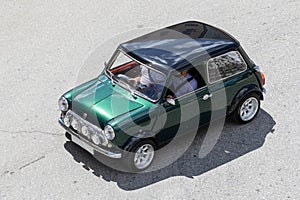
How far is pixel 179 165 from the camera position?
335 inches

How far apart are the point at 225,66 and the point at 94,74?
2868mm

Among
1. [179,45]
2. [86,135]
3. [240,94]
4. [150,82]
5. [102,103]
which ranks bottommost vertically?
[86,135]

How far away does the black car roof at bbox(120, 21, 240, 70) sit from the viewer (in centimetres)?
846

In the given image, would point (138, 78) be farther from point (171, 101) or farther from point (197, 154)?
point (197, 154)

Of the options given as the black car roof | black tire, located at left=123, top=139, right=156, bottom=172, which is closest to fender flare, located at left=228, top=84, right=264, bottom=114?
the black car roof

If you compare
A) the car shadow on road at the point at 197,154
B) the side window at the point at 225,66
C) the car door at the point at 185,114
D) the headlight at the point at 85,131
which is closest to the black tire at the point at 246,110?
the car shadow on road at the point at 197,154

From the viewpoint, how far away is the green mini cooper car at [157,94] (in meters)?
8.10

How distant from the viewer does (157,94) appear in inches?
328

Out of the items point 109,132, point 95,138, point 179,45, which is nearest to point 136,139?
point 109,132

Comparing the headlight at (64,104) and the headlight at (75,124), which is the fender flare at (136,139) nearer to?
the headlight at (75,124)

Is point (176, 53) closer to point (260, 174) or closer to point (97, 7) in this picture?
point (260, 174)

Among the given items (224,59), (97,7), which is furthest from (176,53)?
(97,7)

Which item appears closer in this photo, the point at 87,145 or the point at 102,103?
the point at 87,145

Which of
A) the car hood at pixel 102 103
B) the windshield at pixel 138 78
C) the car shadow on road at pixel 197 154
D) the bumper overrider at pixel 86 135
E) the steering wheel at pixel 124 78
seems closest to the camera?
the bumper overrider at pixel 86 135
